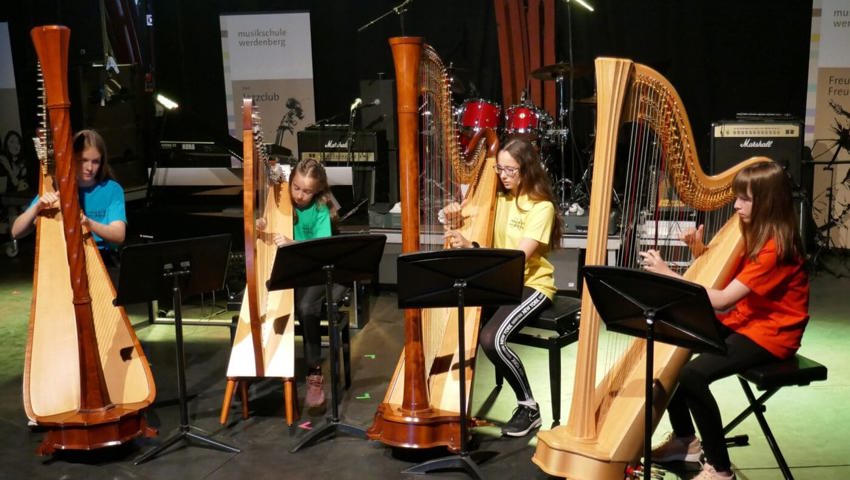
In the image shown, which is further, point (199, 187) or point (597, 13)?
point (597, 13)

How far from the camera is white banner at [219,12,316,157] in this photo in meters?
8.67

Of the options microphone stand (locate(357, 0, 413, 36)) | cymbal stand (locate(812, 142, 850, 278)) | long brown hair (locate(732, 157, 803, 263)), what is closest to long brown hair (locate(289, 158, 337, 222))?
long brown hair (locate(732, 157, 803, 263))

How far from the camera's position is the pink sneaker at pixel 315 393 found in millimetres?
4617

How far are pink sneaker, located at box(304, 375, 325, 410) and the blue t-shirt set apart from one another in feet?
4.23

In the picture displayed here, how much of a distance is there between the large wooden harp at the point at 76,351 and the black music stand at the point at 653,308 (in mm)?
2235

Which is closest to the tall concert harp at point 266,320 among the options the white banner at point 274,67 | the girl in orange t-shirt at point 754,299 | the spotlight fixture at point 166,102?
the girl in orange t-shirt at point 754,299

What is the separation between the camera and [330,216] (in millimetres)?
4883

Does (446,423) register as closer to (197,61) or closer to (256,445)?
(256,445)

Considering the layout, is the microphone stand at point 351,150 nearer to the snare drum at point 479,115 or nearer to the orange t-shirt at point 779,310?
the snare drum at point 479,115

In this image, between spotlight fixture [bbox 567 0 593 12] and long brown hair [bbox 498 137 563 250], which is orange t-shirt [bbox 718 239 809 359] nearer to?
long brown hair [bbox 498 137 563 250]

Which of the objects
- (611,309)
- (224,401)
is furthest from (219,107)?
(611,309)

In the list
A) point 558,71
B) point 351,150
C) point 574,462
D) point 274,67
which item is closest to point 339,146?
point 351,150

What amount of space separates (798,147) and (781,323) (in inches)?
158

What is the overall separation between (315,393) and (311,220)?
97 cm
